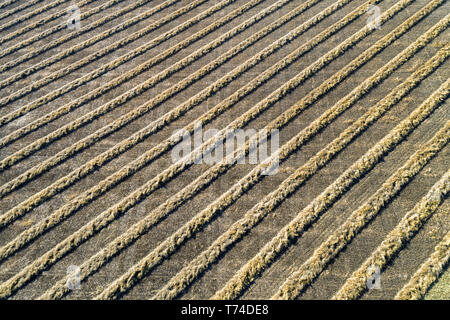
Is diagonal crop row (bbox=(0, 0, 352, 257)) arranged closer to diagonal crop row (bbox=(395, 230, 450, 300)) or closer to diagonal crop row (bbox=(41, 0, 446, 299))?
diagonal crop row (bbox=(41, 0, 446, 299))

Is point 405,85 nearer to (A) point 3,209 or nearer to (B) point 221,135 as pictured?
(B) point 221,135

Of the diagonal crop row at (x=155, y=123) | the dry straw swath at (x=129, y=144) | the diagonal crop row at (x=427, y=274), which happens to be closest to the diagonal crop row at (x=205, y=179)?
the dry straw swath at (x=129, y=144)

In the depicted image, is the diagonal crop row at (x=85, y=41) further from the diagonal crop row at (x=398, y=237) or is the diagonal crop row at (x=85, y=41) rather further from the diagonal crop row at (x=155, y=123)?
the diagonal crop row at (x=398, y=237)

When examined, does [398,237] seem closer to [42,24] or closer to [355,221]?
[355,221]

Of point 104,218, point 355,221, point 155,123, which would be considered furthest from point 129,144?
point 355,221

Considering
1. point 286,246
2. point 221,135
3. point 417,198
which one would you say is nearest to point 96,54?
point 221,135
